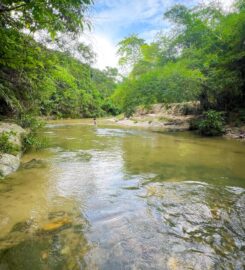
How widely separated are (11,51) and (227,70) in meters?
13.3

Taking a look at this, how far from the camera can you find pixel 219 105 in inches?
649

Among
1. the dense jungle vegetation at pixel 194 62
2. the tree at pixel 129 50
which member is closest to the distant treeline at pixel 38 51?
the dense jungle vegetation at pixel 194 62

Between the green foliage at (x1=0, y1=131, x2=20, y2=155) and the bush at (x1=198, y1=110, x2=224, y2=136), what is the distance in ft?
34.1

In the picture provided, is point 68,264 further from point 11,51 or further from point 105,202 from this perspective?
point 11,51

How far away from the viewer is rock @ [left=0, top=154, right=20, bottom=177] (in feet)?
16.6

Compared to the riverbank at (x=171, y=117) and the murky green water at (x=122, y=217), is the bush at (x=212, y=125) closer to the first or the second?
the riverbank at (x=171, y=117)

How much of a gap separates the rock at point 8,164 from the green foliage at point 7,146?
165mm

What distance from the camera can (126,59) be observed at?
82.0 feet

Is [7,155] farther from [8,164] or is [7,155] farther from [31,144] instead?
[31,144]

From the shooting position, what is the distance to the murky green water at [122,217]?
2.48m

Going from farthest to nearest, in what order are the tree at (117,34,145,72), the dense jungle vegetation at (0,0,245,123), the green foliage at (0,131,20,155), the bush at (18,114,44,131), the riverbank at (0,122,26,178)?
the tree at (117,34,145,72) → the bush at (18,114,44,131) → the green foliage at (0,131,20,155) → the riverbank at (0,122,26,178) → the dense jungle vegetation at (0,0,245,123)

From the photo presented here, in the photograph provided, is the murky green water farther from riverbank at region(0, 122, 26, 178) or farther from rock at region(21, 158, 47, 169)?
riverbank at region(0, 122, 26, 178)

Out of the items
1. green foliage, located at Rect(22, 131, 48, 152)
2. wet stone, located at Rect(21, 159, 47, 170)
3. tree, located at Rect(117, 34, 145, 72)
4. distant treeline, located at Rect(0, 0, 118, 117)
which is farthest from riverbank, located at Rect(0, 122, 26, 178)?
tree, located at Rect(117, 34, 145, 72)

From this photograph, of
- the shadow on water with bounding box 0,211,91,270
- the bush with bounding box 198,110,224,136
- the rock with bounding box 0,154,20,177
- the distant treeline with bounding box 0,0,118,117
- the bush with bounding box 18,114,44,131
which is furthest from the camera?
the bush with bounding box 198,110,224,136
